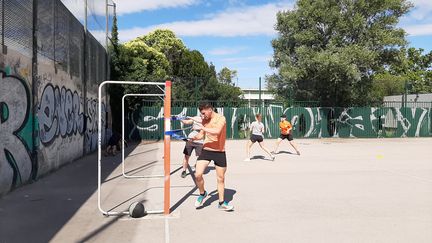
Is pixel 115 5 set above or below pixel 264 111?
above

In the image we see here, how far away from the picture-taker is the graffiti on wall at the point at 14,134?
814 centimetres

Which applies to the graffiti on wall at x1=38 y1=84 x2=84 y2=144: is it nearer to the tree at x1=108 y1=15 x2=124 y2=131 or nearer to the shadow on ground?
the shadow on ground

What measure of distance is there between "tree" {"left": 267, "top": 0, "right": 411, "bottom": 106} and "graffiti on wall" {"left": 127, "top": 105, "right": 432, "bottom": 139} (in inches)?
49.3

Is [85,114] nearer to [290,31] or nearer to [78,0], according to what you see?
[78,0]

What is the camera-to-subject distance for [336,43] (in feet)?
78.8

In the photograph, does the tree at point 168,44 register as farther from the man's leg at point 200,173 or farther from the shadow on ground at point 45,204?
the man's leg at point 200,173

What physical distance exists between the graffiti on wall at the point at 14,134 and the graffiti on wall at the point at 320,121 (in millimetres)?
13897

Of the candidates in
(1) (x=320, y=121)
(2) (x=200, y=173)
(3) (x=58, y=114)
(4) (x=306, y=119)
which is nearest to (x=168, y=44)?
(4) (x=306, y=119)

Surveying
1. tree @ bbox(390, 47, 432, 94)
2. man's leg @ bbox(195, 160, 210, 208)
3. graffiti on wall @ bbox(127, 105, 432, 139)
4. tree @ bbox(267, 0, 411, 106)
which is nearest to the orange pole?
man's leg @ bbox(195, 160, 210, 208)

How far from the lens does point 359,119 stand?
26.2 metres

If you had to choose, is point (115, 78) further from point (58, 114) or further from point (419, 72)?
point (419, 72)

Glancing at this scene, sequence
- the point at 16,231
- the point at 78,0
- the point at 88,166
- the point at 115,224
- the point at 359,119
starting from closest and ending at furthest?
the point at 16,231 → the point at 115,224 → the point at 88,166 → the point at 78,0 → the point at 359,119

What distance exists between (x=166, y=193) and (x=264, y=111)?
748 inches

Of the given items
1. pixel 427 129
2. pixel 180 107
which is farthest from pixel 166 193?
pixel 427 129
